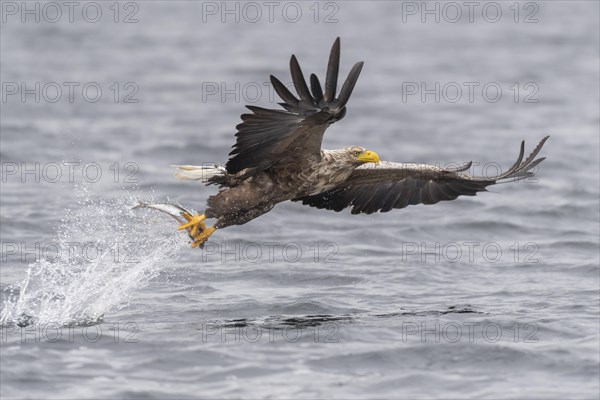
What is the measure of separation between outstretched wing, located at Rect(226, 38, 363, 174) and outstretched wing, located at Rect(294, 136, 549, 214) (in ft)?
4.68

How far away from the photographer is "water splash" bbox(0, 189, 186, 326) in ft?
36.7

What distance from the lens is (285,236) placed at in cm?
1549

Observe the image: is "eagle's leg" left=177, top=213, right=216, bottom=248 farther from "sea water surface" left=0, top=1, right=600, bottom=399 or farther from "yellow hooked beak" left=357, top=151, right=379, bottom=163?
"yellow hooked beak" left=357, top=151, right=379, bottom=163

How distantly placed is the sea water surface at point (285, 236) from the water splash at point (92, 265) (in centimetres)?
3

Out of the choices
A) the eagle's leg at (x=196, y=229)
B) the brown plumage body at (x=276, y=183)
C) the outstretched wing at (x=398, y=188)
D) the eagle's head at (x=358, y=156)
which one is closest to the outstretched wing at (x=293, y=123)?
the brown plumage body at (x=276, y=183)

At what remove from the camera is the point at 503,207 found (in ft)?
58.1

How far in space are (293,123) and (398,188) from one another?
2.40 metres

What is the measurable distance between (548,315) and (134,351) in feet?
12.8

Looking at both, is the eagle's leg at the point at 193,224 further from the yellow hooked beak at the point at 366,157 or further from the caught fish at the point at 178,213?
the yellow hooked beak at the point at 366,157

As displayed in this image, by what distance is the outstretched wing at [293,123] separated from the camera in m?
9.55

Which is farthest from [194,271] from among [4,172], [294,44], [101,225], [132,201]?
[294,44]

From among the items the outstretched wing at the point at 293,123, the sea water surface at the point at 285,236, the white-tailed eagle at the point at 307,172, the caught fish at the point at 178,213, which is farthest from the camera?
the caught fish at the point at 178,213

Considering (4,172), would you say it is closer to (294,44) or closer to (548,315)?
(548,315)

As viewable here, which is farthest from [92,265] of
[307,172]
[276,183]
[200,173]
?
[307,172]
